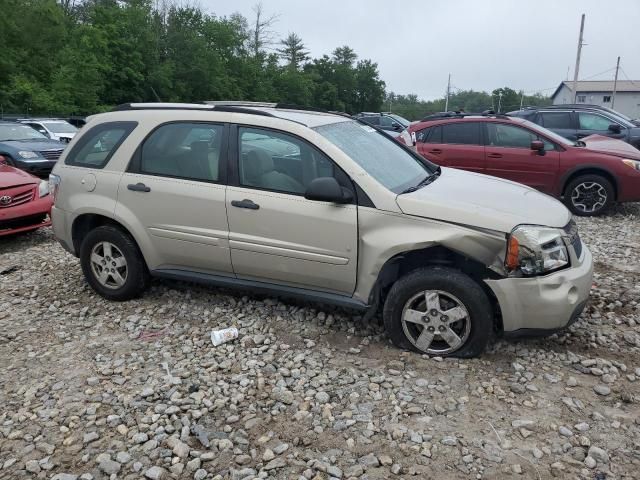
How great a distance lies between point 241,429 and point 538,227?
227 cm

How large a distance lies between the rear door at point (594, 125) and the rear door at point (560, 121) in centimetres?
15

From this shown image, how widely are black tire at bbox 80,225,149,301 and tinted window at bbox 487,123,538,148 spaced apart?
6272mm

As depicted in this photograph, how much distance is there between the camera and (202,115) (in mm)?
4352

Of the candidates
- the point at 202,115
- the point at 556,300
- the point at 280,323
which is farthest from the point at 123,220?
the point at 556,300

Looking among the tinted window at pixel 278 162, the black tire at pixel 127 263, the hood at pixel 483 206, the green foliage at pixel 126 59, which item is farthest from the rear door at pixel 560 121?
the green foliage at pixel 126 59

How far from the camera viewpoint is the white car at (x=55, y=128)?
17.0m

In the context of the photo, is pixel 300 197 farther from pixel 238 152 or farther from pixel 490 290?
pixel 490 290

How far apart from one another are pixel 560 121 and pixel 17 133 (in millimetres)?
12928

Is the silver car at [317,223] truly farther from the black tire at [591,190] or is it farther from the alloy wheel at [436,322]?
the black tire at [591,190]

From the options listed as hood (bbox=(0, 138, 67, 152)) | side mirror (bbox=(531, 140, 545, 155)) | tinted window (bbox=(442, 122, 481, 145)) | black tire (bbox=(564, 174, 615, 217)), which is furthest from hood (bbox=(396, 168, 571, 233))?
hood (bbox=(0, 138, 67, 152))

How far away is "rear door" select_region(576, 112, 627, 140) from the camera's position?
1186 centimetres

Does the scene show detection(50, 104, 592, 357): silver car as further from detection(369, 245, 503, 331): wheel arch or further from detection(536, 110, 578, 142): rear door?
detection(536, 110, 578, 142): rear door

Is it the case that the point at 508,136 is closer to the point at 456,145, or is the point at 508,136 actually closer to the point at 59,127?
the point at 456,145

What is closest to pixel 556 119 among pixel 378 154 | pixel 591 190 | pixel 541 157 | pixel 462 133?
pixel 462 133
